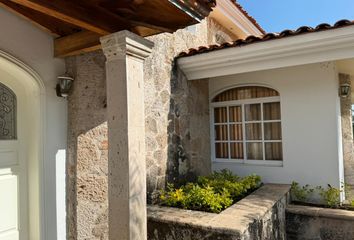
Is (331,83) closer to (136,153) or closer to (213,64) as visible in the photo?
(213,64)

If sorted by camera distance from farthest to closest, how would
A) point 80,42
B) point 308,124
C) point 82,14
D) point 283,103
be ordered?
point 283,103 < point 308,124 < point 80,42 < point 82,14

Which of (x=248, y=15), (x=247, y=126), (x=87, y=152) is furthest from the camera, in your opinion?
(x=248, y=15)

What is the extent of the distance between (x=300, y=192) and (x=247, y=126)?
185 cm

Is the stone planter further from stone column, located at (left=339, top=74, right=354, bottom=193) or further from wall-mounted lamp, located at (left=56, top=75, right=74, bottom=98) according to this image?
stone column, located at (left=339, top=74, right=354, bottom=193)

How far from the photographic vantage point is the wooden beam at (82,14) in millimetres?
2525

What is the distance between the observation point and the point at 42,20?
344 cm

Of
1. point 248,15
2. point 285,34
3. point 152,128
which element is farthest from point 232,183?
point 248,15

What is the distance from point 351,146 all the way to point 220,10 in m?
4.85

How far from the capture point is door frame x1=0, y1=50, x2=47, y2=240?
360 cm

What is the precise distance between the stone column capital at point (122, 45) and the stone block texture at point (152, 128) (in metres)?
1.04

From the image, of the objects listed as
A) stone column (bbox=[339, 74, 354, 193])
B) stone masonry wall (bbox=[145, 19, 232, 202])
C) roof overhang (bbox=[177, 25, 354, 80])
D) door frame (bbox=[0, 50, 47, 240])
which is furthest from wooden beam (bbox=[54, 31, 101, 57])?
stone column (bbox=[339, 74, 354, 193])

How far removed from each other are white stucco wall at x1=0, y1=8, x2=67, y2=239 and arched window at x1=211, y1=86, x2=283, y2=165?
4148 mm

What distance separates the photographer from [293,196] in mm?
5922

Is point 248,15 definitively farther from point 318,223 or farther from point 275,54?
point 318,223
